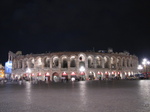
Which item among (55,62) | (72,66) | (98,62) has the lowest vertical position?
(72,66)

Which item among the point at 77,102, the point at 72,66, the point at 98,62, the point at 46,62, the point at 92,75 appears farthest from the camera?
the point at 98,62

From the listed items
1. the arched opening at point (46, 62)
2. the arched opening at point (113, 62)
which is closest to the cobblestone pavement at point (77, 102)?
the arched opening at point (46, 62)

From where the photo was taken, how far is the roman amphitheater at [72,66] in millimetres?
60188

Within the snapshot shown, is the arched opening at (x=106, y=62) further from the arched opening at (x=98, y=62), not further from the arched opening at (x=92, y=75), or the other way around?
the arched opening at (x=92, y=75)

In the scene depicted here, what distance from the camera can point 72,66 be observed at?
6488 cm

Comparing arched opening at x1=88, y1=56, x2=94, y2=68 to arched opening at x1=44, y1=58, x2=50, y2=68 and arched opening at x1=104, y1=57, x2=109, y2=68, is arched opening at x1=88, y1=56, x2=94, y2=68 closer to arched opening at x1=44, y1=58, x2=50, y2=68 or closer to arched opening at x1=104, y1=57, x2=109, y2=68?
arched opening at x1=104, y1=57, x2=109, y2=68

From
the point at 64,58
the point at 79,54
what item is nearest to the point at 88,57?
the point at 79,54

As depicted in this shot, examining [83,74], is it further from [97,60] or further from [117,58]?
[117,58]

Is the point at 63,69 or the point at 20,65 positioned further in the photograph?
the point at 20,65

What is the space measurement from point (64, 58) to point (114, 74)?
20.7 m

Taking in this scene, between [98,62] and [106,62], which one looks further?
[106,62]

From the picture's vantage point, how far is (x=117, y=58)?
227 ft

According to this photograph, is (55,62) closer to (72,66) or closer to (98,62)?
(72,66)

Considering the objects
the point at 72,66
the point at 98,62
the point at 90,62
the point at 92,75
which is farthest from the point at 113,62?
the point at 72,66
